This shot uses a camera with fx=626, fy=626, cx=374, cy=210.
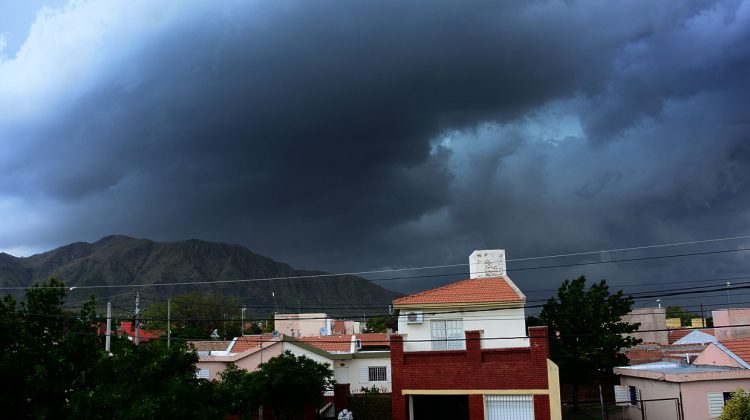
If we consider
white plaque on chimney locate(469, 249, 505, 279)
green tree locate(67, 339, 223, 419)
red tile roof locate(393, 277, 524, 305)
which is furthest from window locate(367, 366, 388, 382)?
green tree locate(67, 339, 223, 419)

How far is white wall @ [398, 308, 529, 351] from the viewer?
1346 inches

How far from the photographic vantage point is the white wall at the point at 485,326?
34188mm

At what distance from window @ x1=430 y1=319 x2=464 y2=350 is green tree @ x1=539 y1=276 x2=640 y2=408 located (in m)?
13.2

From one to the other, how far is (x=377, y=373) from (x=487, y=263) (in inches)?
649

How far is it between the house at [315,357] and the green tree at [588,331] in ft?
42.3

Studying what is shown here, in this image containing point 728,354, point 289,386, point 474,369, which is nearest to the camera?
point 474,369

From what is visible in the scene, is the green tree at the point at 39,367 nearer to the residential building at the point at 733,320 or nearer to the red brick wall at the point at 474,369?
the red brick wall at the point at 474,369

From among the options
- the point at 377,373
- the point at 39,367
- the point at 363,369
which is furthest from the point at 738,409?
the point at 363,369

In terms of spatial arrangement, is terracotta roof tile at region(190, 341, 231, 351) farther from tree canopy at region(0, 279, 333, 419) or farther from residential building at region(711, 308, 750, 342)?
residential building at region(711, 308, 750, 342)

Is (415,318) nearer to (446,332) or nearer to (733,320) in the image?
(446,332)

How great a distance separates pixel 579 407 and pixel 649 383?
11.6 meters

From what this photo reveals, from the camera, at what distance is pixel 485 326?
34688 millimetres

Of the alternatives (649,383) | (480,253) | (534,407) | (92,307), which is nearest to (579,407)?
(649,383)

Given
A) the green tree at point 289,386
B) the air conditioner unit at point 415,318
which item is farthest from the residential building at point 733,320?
the green tree at point 289,386
